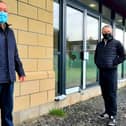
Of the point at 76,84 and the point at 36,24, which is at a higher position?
the point at 36,24

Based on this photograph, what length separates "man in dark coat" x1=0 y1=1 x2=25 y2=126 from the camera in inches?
137

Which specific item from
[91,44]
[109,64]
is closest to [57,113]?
[109,64]

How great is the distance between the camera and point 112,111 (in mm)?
5516

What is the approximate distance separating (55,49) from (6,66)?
304cm

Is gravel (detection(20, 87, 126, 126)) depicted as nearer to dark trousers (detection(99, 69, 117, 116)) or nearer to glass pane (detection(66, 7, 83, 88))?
dark trousers (detection(99, 69, 117, 116))

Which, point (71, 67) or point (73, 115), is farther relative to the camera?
point (71, 67)

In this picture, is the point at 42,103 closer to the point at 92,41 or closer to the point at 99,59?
the point at 99,59

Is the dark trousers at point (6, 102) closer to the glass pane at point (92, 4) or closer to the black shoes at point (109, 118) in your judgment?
the black shoes at point (109, 118)

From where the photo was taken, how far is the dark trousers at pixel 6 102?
3578 mm

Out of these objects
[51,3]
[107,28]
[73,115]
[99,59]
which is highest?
[51,3]

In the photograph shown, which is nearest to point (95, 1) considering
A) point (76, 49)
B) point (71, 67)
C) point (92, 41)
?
point (92, 41)

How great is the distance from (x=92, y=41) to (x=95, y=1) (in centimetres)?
113

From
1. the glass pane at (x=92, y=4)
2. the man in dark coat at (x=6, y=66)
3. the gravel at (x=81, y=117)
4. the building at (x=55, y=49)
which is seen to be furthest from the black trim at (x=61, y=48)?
the man in dark coat at (x=6, y=66)

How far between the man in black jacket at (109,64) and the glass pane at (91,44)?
2.80 m
